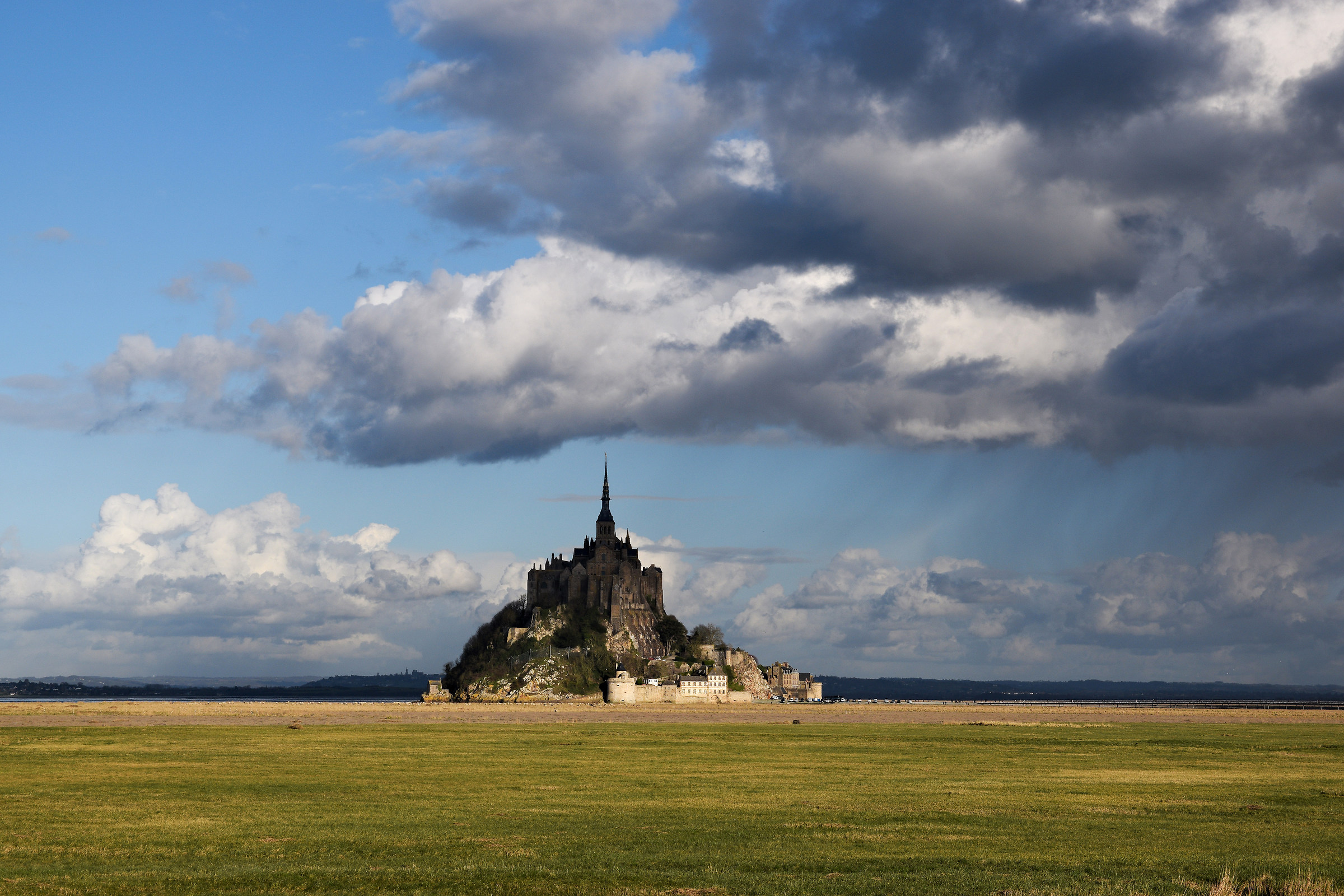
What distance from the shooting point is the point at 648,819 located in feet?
92.9

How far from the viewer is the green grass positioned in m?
20.3

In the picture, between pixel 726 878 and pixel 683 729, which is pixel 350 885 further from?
pixel 683 729

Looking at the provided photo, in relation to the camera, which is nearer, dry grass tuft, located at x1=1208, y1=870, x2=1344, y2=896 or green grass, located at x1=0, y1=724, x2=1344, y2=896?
dry grass tuft, located at x1=1208, y1=870, x2=1344, y2=896

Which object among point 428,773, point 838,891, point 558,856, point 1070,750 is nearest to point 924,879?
point 838,891

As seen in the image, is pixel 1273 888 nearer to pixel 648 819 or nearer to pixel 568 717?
pixel 648 819

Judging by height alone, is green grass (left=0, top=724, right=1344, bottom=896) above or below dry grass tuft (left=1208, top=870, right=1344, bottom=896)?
below

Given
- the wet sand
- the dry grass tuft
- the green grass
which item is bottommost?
the wet sand

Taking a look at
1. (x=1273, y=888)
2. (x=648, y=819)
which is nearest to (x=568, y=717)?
(x=648, y=819)

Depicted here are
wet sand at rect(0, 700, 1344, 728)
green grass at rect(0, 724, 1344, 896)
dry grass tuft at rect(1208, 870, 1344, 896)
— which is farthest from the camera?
wet sand at rect(0, 700, 1344, 728)

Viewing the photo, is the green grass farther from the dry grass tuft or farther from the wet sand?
the wet sand

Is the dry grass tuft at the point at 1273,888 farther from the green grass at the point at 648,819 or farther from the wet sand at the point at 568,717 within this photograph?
the wet sand at the point at 568,717

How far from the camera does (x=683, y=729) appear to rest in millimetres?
82312

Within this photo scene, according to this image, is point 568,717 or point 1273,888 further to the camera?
point 568,717

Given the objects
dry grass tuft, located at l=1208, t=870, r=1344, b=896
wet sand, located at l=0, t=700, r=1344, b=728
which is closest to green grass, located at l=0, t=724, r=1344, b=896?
dry grass tuft, located at l=1208, t=870, r=1344, b=896
